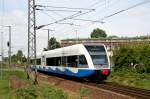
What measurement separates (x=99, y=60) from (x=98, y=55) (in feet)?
1.37

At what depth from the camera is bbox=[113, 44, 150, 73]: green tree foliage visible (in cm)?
5137

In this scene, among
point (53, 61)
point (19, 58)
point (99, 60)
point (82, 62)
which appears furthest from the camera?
point (19, 58)

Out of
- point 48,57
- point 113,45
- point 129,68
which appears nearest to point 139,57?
point 129,68

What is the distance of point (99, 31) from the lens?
16475 cm

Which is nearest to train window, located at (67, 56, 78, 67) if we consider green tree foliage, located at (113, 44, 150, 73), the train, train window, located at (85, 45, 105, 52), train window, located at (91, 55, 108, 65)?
the train

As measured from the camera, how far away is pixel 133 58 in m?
54.4

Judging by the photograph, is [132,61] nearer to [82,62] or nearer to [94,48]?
[94,48]

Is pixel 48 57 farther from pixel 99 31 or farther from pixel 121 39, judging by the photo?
pixel 99 31

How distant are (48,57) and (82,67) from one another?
53.7ft

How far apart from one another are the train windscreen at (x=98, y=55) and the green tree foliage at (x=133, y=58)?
1763 cm

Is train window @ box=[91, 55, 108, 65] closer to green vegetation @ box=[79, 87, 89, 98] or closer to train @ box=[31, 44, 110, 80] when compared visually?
train @ box=[31, 44, 110, 80]

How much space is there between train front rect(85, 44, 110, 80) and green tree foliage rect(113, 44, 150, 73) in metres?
17.6

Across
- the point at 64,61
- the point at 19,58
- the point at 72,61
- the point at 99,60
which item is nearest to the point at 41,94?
the point at 99,60

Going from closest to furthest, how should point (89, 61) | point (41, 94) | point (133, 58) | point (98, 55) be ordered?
point (41, 94)
point (89, 61)
point (98, 55)
point (133, 58)
